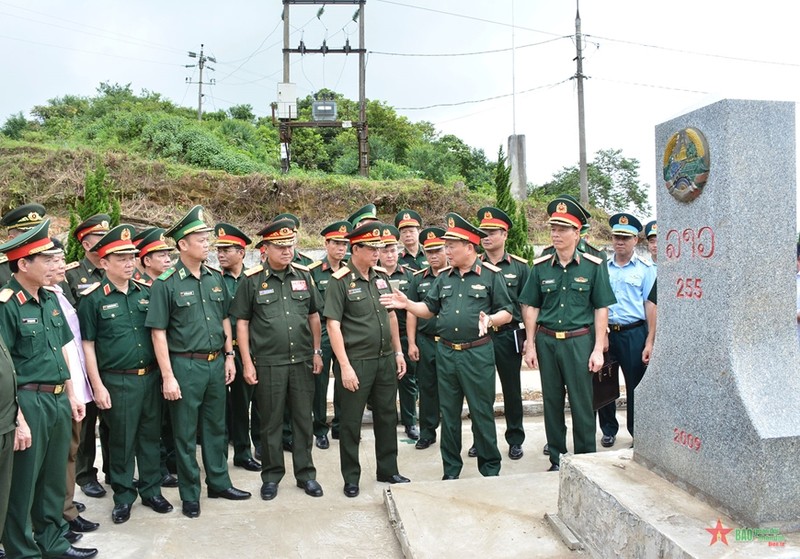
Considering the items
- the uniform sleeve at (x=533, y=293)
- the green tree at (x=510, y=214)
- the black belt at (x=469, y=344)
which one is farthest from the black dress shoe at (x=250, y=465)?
the green tree at (x=510, y=214)

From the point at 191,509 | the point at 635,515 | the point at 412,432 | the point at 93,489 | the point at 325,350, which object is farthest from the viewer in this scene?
the point at 412,432

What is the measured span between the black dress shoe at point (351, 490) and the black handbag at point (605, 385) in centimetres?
198

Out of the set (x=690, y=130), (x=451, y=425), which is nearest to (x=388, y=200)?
(x=451, y=425)

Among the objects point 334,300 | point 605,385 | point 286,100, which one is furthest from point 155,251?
point 286,100

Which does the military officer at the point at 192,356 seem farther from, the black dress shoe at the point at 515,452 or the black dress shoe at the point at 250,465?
the black dress shoe at the point at 515,452

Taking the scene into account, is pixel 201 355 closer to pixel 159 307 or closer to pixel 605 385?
pixel 159 307

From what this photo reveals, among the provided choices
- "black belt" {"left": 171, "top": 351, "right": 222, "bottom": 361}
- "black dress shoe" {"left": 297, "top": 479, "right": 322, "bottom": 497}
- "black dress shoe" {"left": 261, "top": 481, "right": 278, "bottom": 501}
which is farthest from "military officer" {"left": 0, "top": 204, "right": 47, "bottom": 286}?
"black dress shoe" {"left": 297, "top": 479, "right": 322, "bottom": 497}

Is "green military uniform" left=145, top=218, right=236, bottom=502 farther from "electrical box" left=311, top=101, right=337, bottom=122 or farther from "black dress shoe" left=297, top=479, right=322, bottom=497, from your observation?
"electrical box" left=311, top=101, right=337, bottom=122

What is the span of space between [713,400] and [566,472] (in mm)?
995

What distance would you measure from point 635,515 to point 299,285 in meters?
2.79

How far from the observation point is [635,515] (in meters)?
2.92

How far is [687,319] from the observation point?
3.25m

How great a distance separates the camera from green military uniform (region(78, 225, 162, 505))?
416 cm

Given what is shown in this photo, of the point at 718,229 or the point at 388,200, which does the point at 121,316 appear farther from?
the point at 388,200
